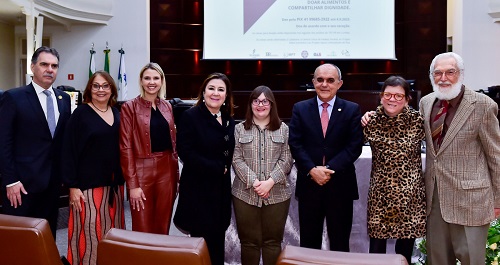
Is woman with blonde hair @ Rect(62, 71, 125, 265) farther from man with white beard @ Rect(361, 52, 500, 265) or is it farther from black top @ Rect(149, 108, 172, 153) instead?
man with white beard @ Rect(361, 52, 500, 265)

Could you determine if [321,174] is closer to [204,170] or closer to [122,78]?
[204,170]

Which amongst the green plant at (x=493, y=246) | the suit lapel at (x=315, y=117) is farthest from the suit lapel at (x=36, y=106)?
the green plant at (x=493, y=246)

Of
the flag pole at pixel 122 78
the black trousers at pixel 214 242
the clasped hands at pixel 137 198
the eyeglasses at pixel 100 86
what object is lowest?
the black trousers at pixel 214 242

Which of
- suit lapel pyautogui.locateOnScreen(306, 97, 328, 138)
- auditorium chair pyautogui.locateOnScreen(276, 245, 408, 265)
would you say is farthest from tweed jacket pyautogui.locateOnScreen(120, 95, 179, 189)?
auditorium chair pyautogui.locateOnScreen(276, 245, 408, 265)

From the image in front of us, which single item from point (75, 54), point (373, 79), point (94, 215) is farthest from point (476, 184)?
point (75, 54)

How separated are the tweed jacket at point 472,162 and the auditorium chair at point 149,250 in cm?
174

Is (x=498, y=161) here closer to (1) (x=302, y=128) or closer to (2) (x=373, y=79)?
(1) (x=302, y=128)

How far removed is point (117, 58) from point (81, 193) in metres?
9.88

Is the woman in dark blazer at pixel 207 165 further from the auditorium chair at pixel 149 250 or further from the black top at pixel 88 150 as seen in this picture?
the auditorium chair at pixel 149 250

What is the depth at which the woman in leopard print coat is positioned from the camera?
2871 mm

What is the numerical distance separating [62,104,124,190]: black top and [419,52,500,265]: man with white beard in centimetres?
198

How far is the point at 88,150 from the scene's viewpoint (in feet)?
10.2

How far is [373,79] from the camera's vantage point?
12.6 metres

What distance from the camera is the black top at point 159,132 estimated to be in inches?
128
